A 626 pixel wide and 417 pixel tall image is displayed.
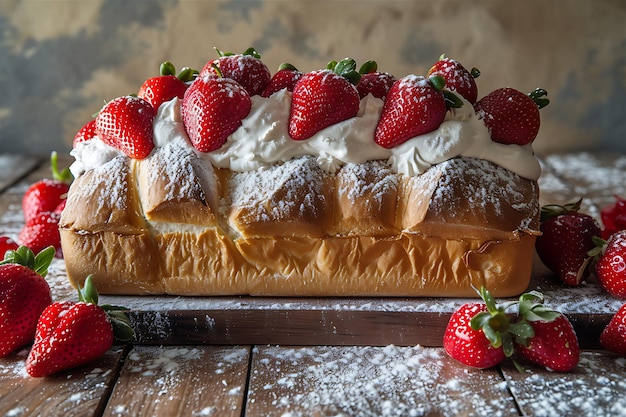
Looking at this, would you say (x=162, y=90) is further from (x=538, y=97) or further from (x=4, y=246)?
(x=538, y=97)

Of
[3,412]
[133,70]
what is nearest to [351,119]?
[3,412]

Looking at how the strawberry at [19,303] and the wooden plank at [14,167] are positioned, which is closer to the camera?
the strawberry at [19,303]

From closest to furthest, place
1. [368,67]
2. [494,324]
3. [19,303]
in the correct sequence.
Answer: [494,324]
[19,303]
[368,67]

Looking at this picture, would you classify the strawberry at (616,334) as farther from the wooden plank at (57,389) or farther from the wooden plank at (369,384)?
the wooden plank at (57,389)

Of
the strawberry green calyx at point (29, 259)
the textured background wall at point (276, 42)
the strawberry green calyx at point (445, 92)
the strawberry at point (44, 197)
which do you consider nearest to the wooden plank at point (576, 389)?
the strawberry green calyx at point (445, 92)

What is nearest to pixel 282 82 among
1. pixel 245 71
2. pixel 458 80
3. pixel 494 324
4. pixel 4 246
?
pixel 245 71
